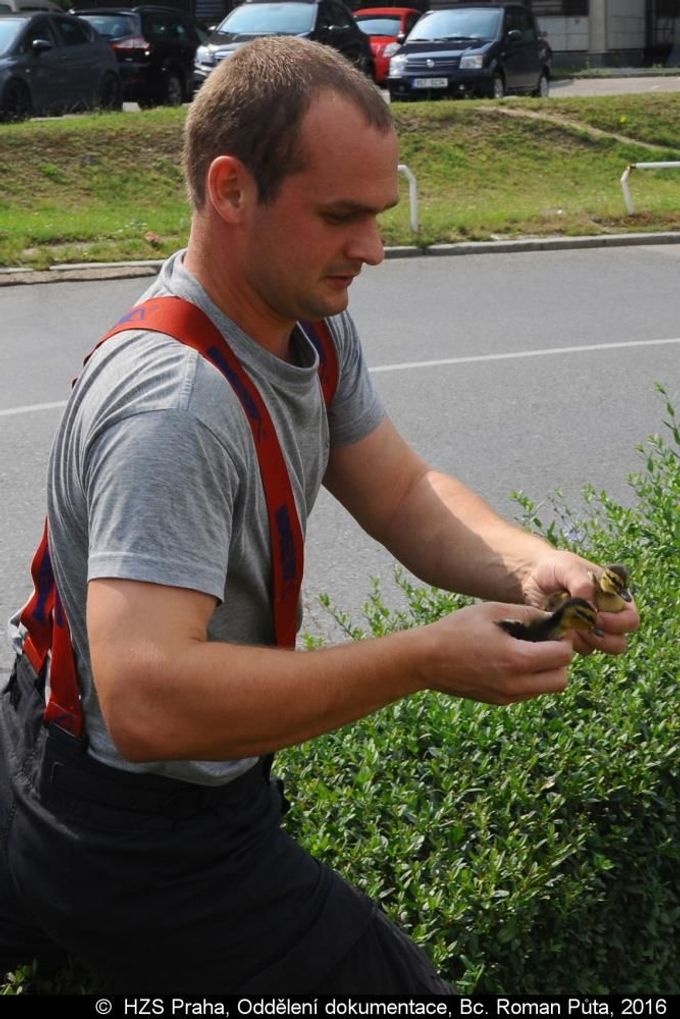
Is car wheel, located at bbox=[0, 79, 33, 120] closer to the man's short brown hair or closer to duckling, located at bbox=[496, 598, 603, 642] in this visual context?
the man's short brown hair

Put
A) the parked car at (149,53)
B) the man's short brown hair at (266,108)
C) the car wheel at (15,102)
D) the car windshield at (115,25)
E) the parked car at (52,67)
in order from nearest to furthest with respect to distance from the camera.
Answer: the man's short brown hair at (266,108)
the car wheel at (15,102)
the parked car at (52,67)
the parked car at (149,53)
the car windshield at (115,25)

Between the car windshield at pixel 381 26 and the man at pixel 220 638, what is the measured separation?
31563 mm

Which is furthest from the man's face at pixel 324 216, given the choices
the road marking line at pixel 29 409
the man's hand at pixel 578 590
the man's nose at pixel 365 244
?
the road marking line at pixel 29 409

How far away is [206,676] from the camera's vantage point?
203 centimetres

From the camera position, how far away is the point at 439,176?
18.9m

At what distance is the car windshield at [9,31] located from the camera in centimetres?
2088

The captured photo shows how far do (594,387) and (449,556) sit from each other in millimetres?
5984

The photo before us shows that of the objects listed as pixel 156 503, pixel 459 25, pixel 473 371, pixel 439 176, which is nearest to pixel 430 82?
pixel 459 25

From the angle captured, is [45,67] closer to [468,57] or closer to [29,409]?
[468,57]

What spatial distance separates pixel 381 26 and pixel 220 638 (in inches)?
1267

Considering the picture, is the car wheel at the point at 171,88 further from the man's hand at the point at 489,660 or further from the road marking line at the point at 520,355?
the man's hand at the point at 489,660

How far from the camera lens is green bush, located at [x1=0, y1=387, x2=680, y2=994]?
9.21 feet

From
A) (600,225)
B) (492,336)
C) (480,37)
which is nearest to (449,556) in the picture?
(492,336)

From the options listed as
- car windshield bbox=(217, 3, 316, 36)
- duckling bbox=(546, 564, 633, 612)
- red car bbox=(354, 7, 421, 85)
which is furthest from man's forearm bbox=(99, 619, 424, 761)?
red car bbox=(354, 7, 421, 85)
